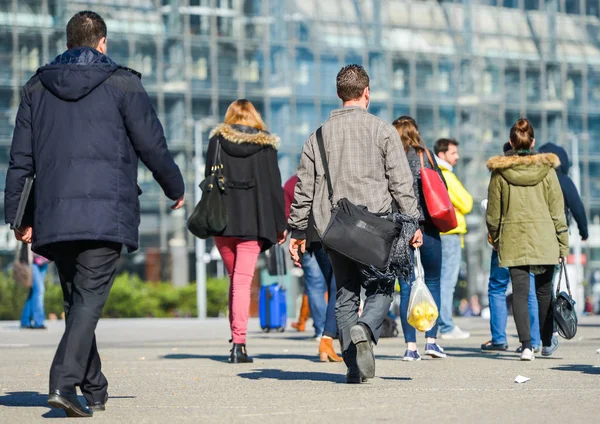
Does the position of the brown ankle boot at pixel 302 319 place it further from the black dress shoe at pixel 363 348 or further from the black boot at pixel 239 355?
the black dress shoe at pixel 363 348

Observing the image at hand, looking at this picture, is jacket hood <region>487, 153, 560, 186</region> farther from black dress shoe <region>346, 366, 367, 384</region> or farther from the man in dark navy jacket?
the man in dark navy jacket

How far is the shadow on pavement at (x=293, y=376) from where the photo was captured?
8891mm

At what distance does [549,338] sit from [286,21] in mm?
50070

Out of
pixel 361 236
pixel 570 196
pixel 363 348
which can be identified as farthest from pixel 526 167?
pixel 363 348

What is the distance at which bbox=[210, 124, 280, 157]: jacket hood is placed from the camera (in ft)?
35.5

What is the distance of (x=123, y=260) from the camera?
58.2 m

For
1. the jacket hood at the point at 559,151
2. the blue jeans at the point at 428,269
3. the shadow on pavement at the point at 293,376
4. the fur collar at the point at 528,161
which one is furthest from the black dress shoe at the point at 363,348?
the jacket hood at the point at 559,151

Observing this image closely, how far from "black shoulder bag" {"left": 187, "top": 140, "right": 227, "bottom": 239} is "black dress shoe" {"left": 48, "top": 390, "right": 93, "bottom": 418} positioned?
13.4 feet

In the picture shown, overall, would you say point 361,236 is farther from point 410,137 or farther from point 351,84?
point 410,137

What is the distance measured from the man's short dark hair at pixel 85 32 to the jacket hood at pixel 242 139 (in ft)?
12.9

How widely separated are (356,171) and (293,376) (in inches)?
68.6

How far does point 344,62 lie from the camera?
61406mm

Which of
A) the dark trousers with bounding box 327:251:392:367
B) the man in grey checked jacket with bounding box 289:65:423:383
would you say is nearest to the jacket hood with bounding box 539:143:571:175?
the man in grey checked jacket with bounding box 289:65:423:383

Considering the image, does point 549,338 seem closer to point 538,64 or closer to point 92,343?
point 92,343
